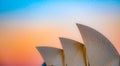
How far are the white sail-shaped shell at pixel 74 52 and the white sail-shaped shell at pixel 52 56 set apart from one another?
5160mm

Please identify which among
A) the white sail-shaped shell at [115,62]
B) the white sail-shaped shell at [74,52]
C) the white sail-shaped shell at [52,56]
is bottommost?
the white sail-shaped shell at [115,62]

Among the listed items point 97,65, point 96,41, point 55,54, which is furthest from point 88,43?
point 55,54

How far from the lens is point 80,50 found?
19.5 m

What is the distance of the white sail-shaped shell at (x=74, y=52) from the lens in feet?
64.2

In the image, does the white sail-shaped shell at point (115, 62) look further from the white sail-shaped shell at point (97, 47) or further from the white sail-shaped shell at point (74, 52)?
the white sail-shaped shell at point (74, 52)

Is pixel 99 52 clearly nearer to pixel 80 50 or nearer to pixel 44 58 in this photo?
pixel 80 50

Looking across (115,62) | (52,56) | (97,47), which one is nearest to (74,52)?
(97,47)

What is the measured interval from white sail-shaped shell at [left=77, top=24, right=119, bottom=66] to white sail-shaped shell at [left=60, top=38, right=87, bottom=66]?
14.6 feet

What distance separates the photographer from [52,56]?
26.9m

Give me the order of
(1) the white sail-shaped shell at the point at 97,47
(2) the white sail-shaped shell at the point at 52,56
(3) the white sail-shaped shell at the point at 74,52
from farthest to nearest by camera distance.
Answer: (2) the white sail-shaped shell at the point at 52,56 < (3) the white sail-shaped shell at the point at 74,52 < (1) the white sail-shaped shell at the point at 97,47

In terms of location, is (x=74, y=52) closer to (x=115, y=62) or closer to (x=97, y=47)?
(x=97, y=47)

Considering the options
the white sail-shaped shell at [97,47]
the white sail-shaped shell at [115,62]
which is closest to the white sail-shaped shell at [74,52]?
the white sail-shaped shell at [97,47]

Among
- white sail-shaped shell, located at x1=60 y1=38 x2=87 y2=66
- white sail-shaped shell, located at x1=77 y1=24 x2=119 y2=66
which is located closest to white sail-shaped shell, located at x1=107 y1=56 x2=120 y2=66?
white sail-shaped shell, located at x1=77 y1=24 x2=119 y2=66

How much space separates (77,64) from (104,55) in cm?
653
